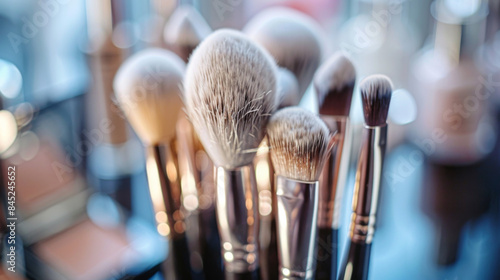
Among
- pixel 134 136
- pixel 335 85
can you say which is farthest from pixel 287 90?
pixel 134 136

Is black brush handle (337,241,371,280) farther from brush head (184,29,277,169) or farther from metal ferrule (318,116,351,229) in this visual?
brush head (184,29,277,169)

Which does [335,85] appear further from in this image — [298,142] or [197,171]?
[197,171]

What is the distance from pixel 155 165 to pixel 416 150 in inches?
16.5

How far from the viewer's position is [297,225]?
14.5 inches

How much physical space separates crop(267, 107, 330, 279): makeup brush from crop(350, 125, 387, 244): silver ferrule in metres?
0.05

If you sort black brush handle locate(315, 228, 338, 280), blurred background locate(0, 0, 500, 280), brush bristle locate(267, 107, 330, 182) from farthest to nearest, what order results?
blurred background locate(0, 0, 500, 280)
black brush handle locate(315, 228, 338, 280)
brush bristle locate(267, 107, 330, 182)

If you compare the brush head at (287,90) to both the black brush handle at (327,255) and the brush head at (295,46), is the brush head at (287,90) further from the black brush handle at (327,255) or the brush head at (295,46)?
the black brush handle at (327,255)

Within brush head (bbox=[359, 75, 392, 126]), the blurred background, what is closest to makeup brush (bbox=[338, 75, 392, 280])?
brush head (bbox=[359, 75, 392, 126])

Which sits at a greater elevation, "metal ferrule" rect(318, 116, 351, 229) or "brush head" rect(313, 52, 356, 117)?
"brush head" rect(313, 52, 356, 117)

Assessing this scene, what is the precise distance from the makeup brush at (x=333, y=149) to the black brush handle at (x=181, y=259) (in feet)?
0.47

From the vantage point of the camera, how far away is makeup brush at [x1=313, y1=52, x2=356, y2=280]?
40 centimetres

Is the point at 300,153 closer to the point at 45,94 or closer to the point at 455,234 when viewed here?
the point at 455,234

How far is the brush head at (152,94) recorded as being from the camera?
429 mm

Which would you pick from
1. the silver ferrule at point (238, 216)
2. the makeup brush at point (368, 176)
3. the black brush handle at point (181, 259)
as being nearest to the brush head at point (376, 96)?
the makeup brush at point (368, 176)
